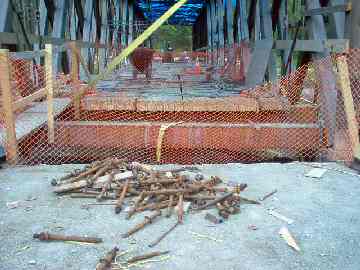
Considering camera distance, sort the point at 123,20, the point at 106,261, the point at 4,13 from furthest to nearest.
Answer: the point at 123,20 → the point at 4,13 → the point at 106,261

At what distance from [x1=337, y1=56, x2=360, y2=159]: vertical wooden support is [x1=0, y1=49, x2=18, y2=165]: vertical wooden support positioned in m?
4.32

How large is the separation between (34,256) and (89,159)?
412 cm

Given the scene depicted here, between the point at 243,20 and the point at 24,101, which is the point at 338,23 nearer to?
the point at 24,101

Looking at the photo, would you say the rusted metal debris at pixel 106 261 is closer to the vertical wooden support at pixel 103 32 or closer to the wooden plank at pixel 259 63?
the wooden plank at pixel 259 63

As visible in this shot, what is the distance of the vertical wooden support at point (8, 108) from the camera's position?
5.80m

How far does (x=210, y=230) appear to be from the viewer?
4000 millimetres

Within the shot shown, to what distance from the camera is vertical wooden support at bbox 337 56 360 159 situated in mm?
6086

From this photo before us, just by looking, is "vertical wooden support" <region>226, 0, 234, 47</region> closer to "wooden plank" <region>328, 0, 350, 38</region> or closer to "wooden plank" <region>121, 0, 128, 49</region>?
"wooden plank" <region>121, 0, 128, 49</region>

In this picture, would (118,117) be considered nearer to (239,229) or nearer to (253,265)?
(239,229)

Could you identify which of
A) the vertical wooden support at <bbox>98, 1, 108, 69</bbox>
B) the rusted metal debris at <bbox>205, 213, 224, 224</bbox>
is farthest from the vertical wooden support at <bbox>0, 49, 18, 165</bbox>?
the vertical wooden support at <bbox>98, 1, 108, 69</bbox>

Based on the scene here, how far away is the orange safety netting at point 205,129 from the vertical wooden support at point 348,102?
1.10 feet

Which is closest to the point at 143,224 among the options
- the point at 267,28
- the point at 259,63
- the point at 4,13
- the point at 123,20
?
the point at 4,13

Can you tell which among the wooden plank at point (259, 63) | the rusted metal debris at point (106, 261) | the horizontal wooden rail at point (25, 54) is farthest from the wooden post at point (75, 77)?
the wooden plank at point (259, 63)

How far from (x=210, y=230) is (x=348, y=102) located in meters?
3.17
